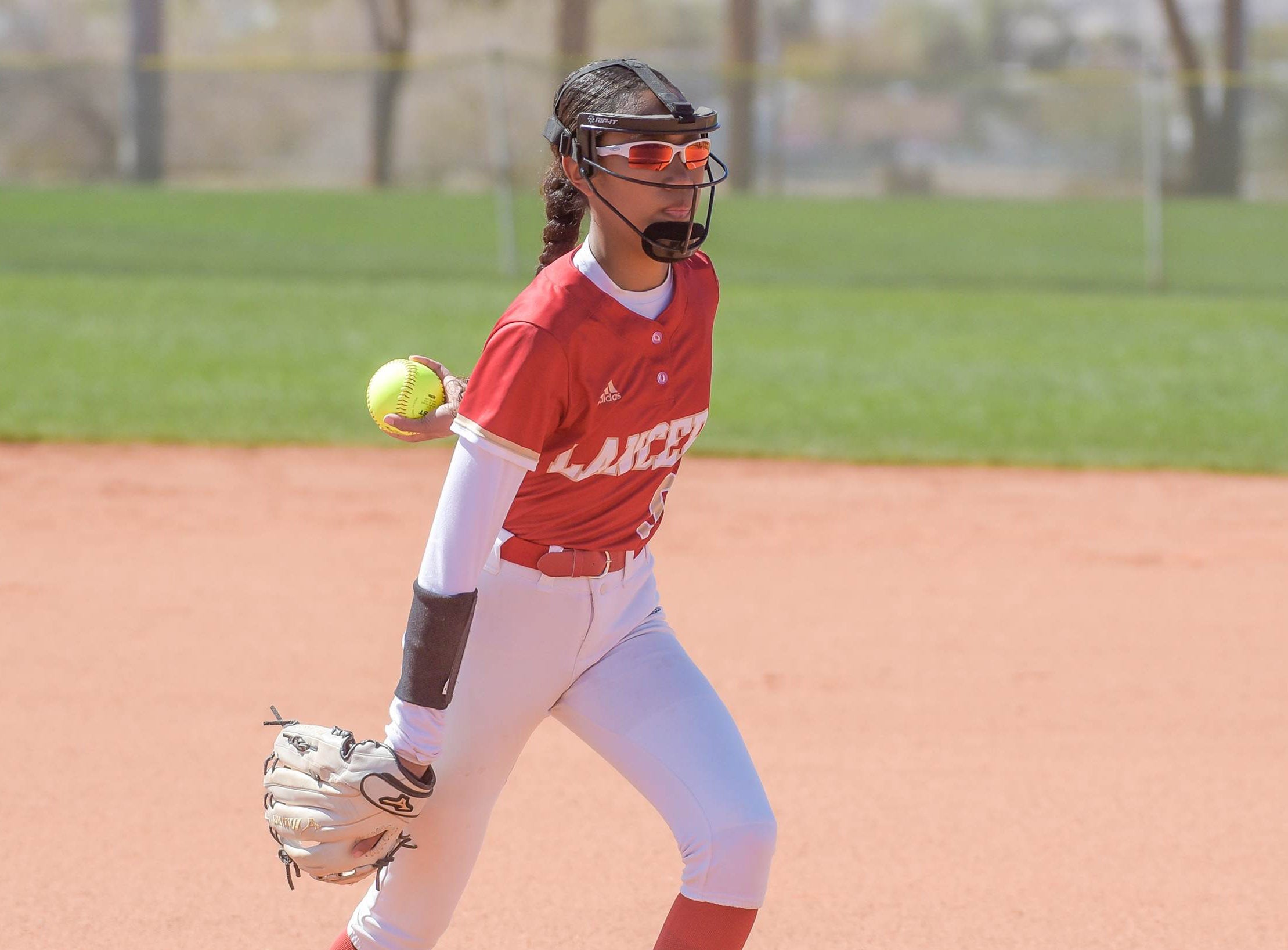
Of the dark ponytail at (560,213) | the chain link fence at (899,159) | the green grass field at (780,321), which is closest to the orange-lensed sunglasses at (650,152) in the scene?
the dark ponytail at (560,213)

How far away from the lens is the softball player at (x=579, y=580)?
9.53 feet

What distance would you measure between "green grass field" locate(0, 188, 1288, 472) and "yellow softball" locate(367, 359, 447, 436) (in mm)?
7086

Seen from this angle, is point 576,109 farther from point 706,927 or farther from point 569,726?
point 706,927

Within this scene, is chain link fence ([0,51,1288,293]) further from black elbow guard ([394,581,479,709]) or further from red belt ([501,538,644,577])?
black elbow guard ([394,581,479,709])

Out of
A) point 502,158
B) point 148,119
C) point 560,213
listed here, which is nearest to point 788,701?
point 560,213

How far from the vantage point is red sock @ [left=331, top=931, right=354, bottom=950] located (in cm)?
334

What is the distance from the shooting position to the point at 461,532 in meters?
2.88

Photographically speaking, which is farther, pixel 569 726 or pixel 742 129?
pixel 742 129

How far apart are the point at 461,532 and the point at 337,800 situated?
57 centimetres

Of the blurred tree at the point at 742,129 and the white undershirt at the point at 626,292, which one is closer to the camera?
the white undershirt at the point at 626,292

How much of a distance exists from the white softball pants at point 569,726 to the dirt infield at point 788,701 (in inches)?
37.6

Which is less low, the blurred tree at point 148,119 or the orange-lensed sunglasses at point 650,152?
the orange-lensed sunglasses at point 650,152

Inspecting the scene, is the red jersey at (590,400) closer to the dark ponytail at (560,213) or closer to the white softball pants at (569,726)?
the white softball pants at (569,726)

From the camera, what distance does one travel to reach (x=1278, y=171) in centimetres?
2481
